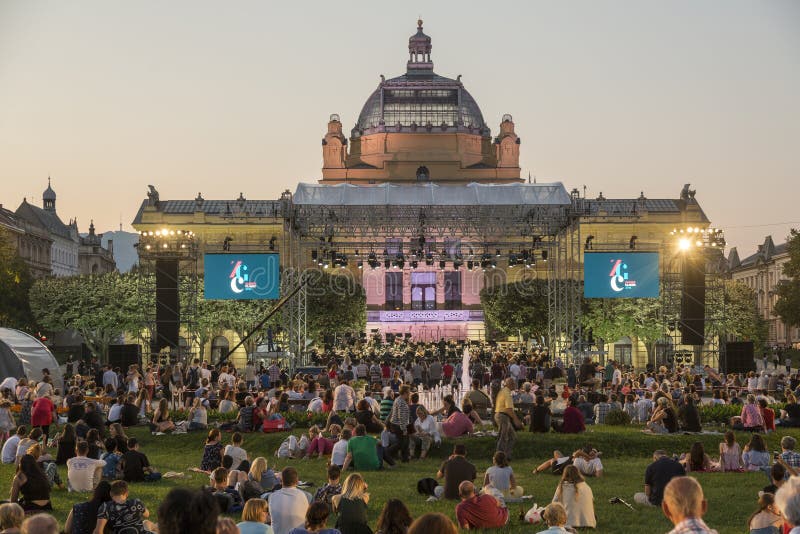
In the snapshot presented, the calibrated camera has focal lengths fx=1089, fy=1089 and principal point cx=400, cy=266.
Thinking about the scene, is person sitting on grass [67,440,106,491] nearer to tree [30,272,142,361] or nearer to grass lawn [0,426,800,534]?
grass lawn [0,426,800,534]

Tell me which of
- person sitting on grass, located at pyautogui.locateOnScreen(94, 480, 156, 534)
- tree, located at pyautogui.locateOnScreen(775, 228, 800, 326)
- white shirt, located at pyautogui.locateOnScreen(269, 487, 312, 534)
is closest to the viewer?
person sitting on grass, located at pyautogui.locateOnScreen(94, 480, 156, 534)

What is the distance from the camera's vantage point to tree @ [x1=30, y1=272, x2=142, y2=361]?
6075cm

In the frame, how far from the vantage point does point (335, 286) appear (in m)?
65.6

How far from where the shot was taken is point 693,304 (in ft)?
132

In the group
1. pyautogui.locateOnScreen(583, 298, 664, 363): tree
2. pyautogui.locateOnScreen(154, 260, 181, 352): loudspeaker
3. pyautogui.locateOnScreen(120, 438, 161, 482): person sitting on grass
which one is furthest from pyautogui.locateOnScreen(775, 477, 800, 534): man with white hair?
pyautogui.locateOnScreen(583, 298, 664, 363): tree

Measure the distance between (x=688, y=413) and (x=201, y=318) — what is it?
128 feet

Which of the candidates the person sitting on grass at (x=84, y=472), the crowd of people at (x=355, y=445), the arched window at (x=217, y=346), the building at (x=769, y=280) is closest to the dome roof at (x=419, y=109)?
the building at (x=769, y=280)

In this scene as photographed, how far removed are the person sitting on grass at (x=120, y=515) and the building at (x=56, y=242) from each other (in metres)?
92.9

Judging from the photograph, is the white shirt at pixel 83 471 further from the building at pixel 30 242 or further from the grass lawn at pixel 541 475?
the building at pixel 30 242

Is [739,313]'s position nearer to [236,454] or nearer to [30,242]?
[236,454]

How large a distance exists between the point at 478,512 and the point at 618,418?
13.2 meters

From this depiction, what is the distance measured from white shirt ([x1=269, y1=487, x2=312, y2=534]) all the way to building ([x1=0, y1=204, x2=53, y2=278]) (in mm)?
84225

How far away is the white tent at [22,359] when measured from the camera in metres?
33.3

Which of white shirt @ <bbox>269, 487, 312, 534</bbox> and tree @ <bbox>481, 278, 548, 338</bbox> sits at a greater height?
tree @ <bbox>481, 278, 548, 338</bbox>
